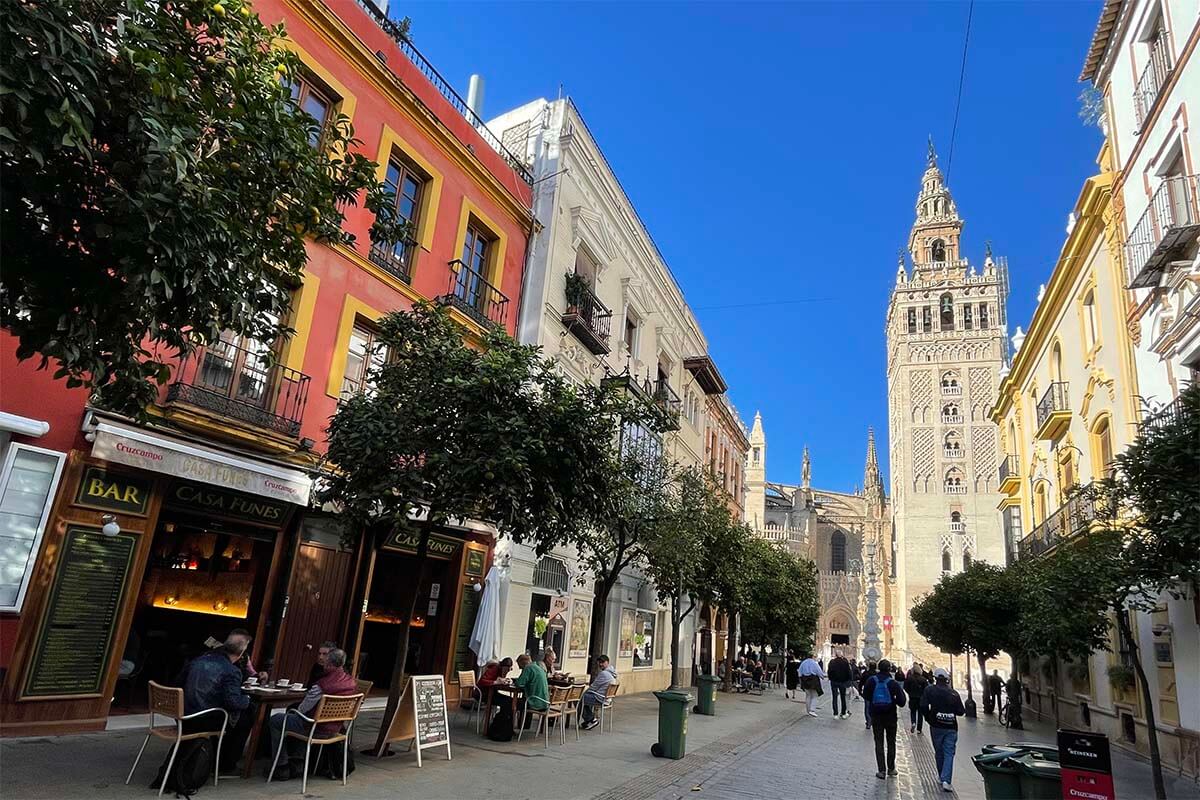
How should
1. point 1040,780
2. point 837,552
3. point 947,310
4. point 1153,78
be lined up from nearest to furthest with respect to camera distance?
point 1040,780, point 1153,78, point 947,310, point 837,552

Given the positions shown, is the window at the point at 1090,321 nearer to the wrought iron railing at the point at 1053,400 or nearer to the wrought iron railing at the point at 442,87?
the wrought iron railing at the point at 1053,400

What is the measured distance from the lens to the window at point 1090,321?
18438 millimetres

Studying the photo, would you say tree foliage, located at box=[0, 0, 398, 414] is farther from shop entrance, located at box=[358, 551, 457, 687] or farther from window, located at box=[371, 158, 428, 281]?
shop entrance, located at box=[358, 551, 457, 687]

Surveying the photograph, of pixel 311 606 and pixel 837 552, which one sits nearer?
pixel 311 606

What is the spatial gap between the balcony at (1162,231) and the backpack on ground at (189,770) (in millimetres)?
15011

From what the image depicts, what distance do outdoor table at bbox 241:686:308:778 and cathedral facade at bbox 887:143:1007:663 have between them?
5914cm

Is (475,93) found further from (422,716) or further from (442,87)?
(422,716)

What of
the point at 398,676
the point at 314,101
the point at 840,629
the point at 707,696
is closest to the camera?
the point at 398,676

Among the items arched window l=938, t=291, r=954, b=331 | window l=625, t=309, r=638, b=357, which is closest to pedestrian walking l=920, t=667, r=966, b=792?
window l=625, t=309, r=638, b=357

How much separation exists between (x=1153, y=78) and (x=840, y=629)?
6310cm

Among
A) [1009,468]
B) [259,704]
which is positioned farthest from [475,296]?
[1009,468]

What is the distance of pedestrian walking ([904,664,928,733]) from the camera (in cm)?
1566

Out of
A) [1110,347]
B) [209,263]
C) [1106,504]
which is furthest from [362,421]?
[1110,347]

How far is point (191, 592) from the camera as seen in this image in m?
11.5
